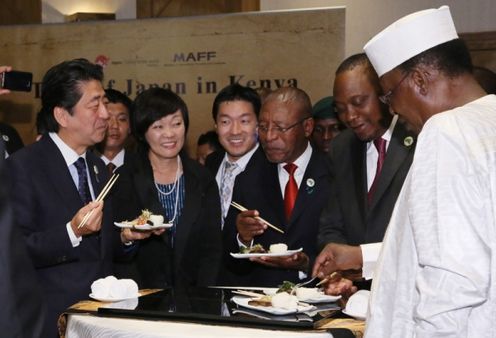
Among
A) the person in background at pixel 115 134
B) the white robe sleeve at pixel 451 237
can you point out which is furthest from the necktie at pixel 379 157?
the person in background at pixel 115 134

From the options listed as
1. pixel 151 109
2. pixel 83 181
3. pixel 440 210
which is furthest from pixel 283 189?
pixel 440 210

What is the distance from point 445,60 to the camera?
6.54 feet

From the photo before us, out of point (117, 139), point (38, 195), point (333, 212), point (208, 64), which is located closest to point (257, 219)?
point (333, 212)

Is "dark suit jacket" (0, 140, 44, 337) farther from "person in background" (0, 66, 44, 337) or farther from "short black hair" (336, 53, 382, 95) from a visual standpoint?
"short black hair" (336, 53, 382, 95)

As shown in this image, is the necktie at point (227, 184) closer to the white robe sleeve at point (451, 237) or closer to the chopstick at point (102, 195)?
the chopstick at point (102, 195)

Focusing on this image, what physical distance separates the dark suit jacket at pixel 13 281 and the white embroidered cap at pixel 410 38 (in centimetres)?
100

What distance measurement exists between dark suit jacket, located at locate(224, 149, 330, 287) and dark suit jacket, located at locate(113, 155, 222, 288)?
0.10 m

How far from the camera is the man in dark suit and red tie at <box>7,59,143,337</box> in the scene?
3.11 meters

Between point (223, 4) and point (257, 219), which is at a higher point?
point (223, 4)

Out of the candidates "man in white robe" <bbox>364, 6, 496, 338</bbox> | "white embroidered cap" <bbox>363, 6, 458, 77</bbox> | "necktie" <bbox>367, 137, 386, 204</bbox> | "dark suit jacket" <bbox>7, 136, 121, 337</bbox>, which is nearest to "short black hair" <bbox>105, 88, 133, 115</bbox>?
"dark suit jacket" <bbox>7, 136, 121, 337</bbox>

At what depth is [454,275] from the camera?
1726 millimetres

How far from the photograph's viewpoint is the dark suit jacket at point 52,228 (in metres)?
3.10

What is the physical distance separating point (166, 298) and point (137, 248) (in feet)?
2.46

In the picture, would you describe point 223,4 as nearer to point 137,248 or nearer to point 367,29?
point 367,29
